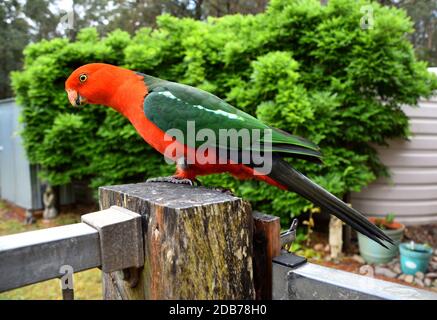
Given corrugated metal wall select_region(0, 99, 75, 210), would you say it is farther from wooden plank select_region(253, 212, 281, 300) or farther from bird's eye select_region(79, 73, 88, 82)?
wooden plank select_region(253, 212, 281, 300)

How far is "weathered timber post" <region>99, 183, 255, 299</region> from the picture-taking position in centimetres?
79

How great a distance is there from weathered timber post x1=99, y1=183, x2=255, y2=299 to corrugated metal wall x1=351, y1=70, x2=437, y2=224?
3.94 m

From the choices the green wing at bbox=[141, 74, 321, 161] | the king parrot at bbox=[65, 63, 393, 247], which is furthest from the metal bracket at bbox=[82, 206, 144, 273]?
the green wing at bbox=[141, 74, 321, 161]

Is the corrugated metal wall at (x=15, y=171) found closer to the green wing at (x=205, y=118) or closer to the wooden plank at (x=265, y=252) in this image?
the green wing at (x=205, y=118)

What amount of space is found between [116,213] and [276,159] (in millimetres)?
886

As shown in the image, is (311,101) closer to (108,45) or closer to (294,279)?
(294,279)

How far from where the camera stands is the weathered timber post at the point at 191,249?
79 cm

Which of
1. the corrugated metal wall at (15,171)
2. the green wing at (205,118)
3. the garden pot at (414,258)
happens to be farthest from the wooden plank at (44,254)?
the corrugated metal wall at (15,171)

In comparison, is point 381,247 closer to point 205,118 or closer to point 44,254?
point 205,118

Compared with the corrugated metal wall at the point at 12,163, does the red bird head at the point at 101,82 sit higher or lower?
higher

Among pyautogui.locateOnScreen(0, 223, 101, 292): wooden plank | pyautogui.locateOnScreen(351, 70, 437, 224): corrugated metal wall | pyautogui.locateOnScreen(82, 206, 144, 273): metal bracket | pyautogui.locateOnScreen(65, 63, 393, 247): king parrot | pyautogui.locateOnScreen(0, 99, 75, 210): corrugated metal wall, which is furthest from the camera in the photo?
pyautogui.locateOnScreen(0, 99, 75, 210): corrugated metal wall

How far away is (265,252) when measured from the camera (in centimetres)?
99

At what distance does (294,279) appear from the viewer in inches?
34.5
